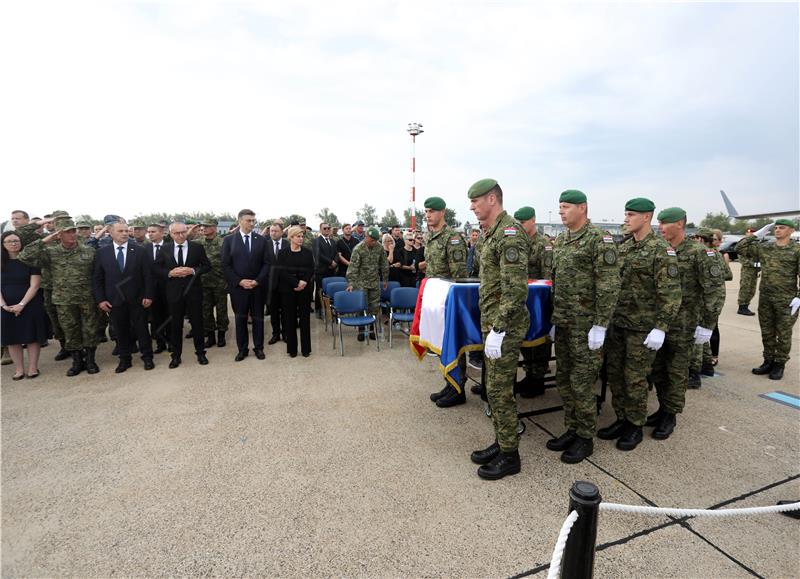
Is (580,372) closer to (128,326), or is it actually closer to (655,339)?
(655,339)

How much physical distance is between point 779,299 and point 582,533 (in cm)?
566

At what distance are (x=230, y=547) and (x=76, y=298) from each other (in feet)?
14.8

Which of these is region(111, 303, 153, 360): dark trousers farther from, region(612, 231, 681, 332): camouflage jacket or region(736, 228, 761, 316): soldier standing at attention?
region(736, 228, 761, 316): soldier standing at attention

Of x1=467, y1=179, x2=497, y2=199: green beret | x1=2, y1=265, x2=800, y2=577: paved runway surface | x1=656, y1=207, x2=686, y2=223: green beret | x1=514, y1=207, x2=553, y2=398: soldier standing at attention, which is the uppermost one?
x1=467, y1=179, x2=497, y2=199: green beret

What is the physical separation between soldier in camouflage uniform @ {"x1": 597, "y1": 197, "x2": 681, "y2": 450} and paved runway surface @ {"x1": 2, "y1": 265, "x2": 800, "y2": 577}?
31cm

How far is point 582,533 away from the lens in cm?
120

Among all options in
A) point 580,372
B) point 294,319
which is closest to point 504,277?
point 580,372

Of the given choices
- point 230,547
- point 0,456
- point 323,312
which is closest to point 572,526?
point 230,547

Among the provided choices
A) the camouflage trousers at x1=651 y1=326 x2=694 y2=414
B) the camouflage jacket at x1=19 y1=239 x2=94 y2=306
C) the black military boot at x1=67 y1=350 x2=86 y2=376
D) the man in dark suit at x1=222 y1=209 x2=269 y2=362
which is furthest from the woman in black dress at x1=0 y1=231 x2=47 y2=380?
the camouflage trousers at x1=651 y1=326 x2=694 y2=414

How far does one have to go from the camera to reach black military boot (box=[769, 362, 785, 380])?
15.6 feet

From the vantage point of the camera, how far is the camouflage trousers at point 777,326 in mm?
4793

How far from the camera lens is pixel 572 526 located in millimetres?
1220

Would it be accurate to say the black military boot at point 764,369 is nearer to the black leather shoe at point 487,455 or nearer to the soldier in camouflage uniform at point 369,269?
the black leather shoe at point 487,455

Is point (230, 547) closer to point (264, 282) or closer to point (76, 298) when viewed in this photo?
point (264, 282)
